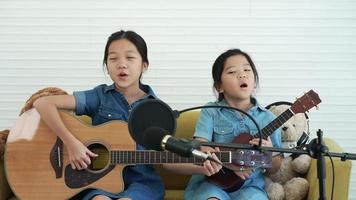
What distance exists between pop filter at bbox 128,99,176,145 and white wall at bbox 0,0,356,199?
180 centimetres

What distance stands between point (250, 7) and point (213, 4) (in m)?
0.24

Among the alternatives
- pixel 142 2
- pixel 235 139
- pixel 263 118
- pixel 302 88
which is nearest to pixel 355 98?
pixel 302 88

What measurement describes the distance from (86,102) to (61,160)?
0.32m

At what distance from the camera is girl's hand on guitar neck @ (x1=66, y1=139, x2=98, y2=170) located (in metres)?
1.88

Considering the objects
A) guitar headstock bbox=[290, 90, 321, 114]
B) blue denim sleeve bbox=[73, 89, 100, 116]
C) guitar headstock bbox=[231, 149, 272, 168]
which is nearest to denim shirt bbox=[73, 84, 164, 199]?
blue denim sleeve bbox=[73, 89, 100, 116]

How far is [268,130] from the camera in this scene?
73.9 inches

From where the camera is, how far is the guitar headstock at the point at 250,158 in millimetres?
1589

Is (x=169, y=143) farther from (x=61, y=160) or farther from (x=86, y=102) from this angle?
(x=86, y=102)

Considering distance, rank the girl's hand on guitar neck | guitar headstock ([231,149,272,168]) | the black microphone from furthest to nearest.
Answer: the girl's hand on guitar neck < guitar headstock ([231,149,272,168]) < the black microphone

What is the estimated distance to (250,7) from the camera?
112 inches

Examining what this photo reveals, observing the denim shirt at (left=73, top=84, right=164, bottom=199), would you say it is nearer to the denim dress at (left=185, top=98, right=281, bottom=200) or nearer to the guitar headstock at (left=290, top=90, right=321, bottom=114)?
the denim dress at (left=185, top=98, right=281, bottom=200)

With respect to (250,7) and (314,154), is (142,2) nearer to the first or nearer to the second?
(250,7)

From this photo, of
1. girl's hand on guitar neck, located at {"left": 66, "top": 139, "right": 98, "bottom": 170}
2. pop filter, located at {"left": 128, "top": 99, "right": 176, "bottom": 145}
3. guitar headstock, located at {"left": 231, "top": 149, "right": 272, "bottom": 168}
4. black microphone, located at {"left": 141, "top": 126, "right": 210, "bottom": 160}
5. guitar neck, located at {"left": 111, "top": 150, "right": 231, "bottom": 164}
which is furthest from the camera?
girl's hand on guitar neck, located at {"left": 66, "top": 139, "right": 98, "bottom": 170}

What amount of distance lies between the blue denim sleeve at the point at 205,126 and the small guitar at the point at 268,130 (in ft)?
0.54
